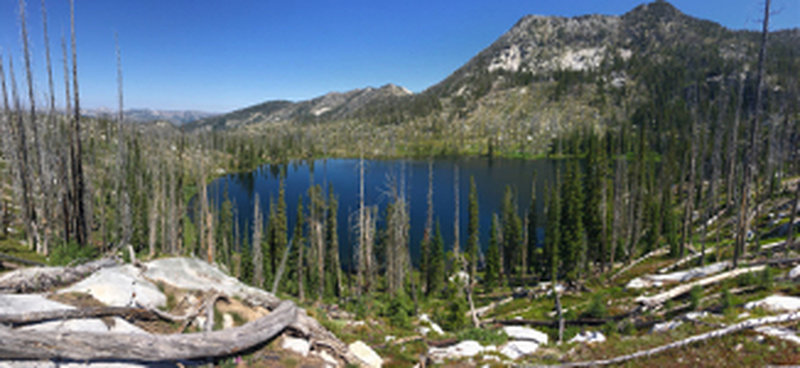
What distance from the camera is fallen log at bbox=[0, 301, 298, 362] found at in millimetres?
6508

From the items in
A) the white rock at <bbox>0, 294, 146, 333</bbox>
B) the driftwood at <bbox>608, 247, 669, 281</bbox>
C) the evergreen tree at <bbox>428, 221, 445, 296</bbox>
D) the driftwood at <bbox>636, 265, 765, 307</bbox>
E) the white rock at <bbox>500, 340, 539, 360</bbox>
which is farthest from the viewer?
the evergreen tree at <bbox>428, 221, 445, 296</bbox>

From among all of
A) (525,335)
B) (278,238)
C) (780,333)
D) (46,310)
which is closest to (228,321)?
(46,310)

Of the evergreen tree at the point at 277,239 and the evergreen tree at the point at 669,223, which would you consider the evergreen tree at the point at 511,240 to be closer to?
the evergreen tree at the point at 669,223

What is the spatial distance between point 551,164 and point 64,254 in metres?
164

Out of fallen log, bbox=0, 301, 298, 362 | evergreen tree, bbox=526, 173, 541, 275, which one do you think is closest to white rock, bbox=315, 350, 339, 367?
fallen log, bbox=0, 301, 298, 362

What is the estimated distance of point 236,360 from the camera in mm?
9062

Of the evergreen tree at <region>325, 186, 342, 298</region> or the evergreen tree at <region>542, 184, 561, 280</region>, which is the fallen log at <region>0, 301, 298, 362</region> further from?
the evergreen tree at <region>542, 184, 561, 280</region>

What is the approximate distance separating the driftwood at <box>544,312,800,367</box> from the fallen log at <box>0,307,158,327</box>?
11.8 m

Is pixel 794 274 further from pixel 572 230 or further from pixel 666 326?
pixel 572 230

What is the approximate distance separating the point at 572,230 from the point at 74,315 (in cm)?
5477

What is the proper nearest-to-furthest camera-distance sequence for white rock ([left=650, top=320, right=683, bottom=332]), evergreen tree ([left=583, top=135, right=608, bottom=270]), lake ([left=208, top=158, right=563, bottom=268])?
1. white rock ([left=650, top=320, right=683, bottom=332])
2. evergreen tree ([left=583, top=135, right=608, bottom=270])
3. lake ([left=208, top=158, right=563, bottom=268])

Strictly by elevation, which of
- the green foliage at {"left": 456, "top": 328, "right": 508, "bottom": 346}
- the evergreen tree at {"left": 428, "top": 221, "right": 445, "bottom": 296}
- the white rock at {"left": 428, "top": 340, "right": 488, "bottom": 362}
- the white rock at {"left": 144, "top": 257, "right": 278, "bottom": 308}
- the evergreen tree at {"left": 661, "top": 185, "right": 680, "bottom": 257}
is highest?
the white rock at {"left": 144, "top": 257, "right": 278, "bottom": 308}

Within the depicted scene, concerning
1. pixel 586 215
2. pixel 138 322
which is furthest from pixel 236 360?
pixel 586 215

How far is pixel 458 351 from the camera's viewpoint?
1485 cm
